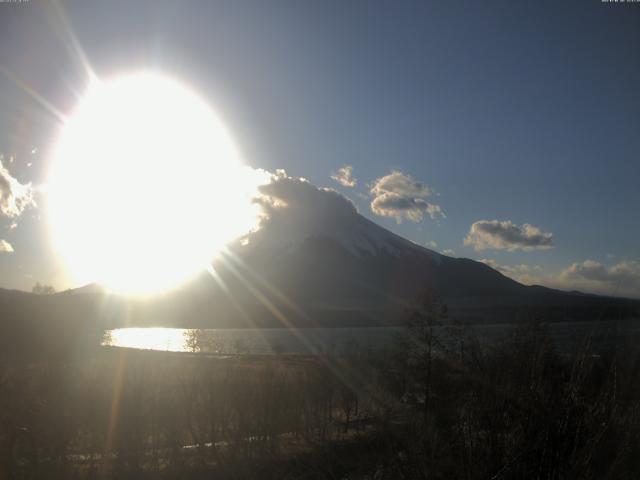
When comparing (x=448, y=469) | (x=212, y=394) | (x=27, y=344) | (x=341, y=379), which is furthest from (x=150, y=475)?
(x=27, y=344)

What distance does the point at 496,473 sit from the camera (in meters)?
4.40

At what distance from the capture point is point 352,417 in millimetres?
36719

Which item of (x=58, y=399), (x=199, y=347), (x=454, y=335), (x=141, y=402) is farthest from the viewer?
(x=199, y=347)

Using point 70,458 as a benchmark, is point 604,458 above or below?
above

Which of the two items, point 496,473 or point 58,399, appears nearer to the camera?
point 496,473

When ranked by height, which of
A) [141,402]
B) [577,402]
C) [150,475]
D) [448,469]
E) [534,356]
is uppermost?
[534,356]

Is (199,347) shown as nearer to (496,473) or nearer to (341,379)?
(341,379)

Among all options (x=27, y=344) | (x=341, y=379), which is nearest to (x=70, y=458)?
(x=341, y=379)

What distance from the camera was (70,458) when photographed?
19.8 m

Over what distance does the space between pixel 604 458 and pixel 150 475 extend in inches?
709

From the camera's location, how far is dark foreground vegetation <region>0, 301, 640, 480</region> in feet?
14.4

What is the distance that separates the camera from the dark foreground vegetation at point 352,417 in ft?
14.4

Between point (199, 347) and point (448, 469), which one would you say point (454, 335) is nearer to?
point (448, 469)

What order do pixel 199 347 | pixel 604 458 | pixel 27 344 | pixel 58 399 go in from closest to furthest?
pixel 604 458
pixel 58 399
pixel 27 344
pixel 199 347
